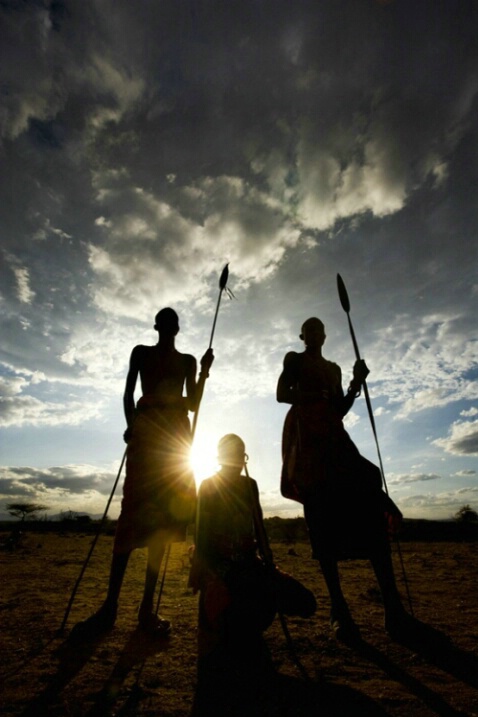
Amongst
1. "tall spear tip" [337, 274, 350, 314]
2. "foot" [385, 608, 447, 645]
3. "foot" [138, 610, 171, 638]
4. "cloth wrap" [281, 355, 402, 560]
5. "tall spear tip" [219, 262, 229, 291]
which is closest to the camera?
"foot" [385, 608, 447, 645]

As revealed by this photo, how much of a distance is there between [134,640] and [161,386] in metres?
2.19

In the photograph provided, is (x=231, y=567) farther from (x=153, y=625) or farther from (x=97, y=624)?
(x=97, y=624)

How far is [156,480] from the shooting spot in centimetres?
362

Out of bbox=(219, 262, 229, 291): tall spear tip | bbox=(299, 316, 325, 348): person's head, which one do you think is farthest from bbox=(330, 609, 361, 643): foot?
bbox=(219, 262, 229, 291): tall spear tip

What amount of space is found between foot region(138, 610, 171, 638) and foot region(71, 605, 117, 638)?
249 millimetres

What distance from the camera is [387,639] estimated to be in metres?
2.91

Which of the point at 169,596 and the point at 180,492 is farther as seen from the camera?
the point at 169,596

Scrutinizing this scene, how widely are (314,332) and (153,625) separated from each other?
3295 mm

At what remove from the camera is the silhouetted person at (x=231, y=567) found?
2.48 meters

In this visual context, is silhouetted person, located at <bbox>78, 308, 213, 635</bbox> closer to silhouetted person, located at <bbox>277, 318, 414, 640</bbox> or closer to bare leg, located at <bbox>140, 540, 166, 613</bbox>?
bare leg, located at <bbox>140, 540, 166, 613</bbox>

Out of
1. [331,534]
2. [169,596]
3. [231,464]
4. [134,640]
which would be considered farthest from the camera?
[169,596]

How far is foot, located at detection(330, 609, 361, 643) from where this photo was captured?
113 inches

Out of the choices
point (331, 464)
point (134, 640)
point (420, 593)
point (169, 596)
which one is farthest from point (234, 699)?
point (420, 593)

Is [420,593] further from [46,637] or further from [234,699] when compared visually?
[46,637]
